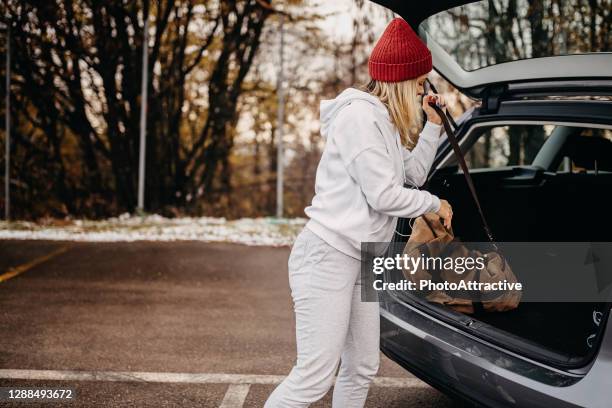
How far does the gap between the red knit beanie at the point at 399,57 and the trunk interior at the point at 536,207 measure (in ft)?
4.05

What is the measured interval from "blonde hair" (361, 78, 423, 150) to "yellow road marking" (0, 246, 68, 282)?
15.8ft

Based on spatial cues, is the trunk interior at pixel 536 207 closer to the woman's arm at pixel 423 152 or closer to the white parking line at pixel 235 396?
the woman's arm at pixel 423 152

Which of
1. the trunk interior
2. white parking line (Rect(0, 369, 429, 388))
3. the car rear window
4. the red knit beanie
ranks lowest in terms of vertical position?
white parking line (Rect(0, 369, 429, 388))

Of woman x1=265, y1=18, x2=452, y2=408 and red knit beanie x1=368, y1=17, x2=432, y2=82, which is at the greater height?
red knit beanie x1=368, y1=17, x2=432, y2=82

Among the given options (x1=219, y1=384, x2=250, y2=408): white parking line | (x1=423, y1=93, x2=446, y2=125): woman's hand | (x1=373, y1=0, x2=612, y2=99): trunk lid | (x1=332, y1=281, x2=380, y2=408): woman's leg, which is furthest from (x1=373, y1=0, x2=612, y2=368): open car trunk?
(x1=219, y1=384, x2=250, y2=408): white parking line

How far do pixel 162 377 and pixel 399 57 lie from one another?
7.59 ft

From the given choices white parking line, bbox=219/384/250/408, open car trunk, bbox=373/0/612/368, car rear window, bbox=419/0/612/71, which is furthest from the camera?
car rear window, bbox=419/0/612/71

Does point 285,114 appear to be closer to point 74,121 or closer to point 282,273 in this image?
point 74,121

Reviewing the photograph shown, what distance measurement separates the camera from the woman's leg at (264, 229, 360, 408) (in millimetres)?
2285

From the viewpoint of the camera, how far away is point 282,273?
6656 millimetres

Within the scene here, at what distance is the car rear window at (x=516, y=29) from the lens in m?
3.65

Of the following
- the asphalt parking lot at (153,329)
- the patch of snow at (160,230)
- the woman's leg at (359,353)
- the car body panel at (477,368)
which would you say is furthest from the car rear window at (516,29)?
the patch of snow at (160,230)

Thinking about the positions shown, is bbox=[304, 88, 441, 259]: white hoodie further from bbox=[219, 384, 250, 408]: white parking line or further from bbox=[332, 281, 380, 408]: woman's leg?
bbox=[219, 384, 250, 408]: white parking line

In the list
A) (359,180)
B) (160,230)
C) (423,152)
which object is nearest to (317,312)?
A: (359,180)
